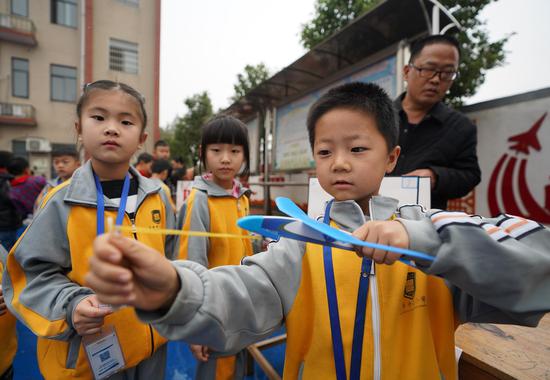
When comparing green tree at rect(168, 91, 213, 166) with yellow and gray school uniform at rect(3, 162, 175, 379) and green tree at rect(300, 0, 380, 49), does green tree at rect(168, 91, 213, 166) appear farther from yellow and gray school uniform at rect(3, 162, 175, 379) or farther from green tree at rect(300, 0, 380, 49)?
yellow and gray school uniform at rect(3, 162, 175, 379)

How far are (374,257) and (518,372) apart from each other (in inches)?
33.7

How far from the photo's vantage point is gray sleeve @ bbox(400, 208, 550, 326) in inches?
25.7

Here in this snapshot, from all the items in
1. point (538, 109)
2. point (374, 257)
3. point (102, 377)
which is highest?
point (538, 109)

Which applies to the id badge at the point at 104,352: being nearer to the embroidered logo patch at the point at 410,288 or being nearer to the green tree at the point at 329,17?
the embroidered logo patch at the point at 410,288

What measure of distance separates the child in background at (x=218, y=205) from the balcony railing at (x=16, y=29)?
14974mm

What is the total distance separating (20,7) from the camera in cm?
1273

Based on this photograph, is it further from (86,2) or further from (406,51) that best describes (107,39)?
(406,51)

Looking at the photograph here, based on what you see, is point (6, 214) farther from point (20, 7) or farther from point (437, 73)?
point (20, 7)

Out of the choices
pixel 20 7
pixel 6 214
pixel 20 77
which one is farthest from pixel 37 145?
pixel 6 214

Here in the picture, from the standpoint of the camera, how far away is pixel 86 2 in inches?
481

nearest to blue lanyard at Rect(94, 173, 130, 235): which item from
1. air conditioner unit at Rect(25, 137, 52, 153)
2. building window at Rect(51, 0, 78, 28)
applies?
air conditioner unit at Rect(25, 137, 52, 153)

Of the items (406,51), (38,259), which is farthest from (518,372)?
(406,51)

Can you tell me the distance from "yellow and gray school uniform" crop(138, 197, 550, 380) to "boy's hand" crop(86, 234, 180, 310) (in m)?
0.03

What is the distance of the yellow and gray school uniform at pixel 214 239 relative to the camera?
1.72 meters
